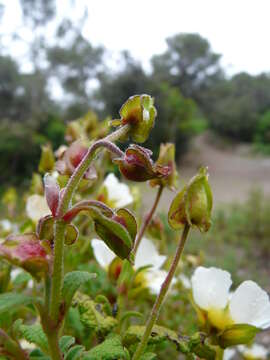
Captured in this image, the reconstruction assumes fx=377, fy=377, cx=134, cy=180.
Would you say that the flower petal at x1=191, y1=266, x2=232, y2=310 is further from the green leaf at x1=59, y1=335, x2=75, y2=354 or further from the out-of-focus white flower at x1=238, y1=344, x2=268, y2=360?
the out-of-focus white flower at x1=238, y1=344, x2=268, y2=360

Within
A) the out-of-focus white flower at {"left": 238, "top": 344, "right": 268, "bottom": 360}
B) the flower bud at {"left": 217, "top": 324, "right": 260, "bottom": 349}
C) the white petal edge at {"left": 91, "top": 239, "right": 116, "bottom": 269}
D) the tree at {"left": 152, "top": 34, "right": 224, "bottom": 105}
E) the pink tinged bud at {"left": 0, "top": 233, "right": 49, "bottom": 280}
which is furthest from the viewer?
the tree at {"left": 152, "top": 34, "right": 224, "bottom": 105}

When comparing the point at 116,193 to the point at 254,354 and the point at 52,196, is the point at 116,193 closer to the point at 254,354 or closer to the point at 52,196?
the point at 52,196

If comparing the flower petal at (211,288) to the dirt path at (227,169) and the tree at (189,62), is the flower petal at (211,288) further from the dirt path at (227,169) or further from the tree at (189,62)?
the tree at (189,62)

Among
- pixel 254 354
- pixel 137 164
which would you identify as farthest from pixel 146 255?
pixel 254 354

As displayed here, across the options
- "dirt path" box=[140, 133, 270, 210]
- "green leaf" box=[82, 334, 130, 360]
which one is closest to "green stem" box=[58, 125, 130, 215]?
"green leaf" box=[82, 334, 130, 360]

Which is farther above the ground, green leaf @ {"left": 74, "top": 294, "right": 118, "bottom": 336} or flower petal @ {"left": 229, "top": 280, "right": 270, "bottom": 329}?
flower petal @ {"left": 229, "top": 280, "right": 270, "bottom": 329}

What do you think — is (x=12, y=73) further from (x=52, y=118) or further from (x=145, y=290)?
(x=145, y=290)
